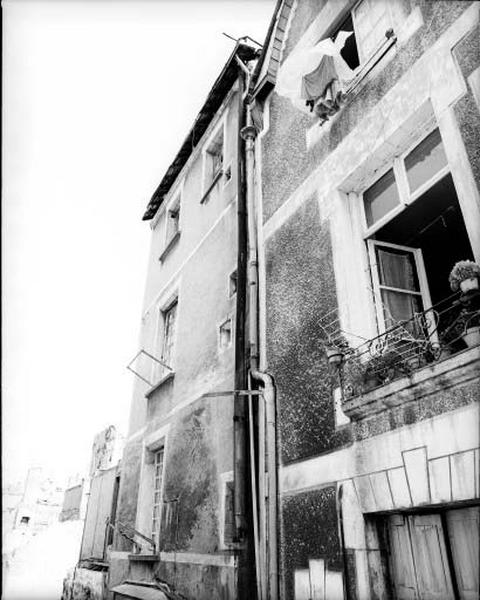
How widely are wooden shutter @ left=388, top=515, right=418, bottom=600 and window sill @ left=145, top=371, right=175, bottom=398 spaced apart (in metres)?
5.00

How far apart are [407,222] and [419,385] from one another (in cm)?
220

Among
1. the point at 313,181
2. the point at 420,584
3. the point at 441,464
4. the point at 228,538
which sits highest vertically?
the point at 313,181

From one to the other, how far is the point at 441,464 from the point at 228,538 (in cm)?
306

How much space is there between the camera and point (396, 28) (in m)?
5.02

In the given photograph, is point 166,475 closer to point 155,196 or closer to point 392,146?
point 392,146

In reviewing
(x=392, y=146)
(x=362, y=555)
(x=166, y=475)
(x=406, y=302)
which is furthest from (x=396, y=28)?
(x=166, y=475)

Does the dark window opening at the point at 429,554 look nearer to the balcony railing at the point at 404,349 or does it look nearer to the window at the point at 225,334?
the balcony railing at the point at 404,349

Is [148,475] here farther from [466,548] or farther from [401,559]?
[466,548]

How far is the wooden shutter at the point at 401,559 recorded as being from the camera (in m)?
3.39

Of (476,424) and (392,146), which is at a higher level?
(392,146)

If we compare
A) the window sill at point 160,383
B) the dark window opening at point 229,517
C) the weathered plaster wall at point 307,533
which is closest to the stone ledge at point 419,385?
the weathered plaster wall at point 307,533

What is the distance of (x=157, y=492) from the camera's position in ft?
26.0

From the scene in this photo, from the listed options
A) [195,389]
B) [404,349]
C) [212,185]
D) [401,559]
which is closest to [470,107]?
[404,349]

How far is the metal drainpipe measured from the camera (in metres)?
4.46
